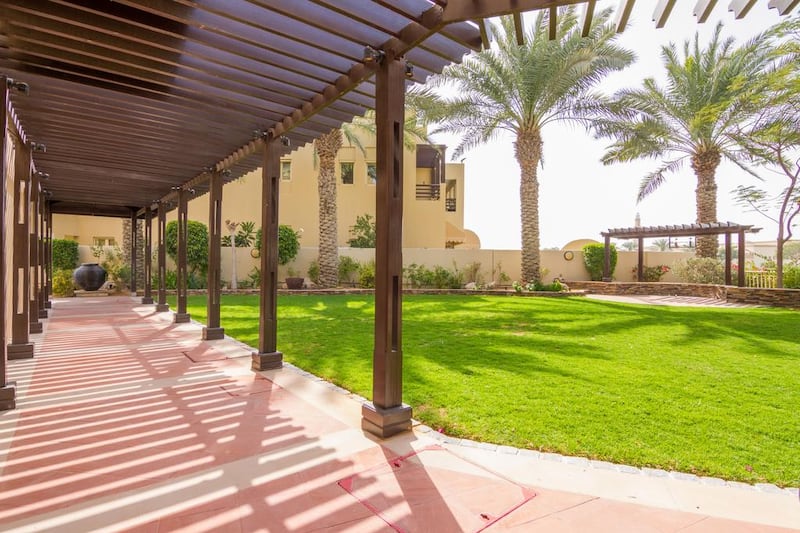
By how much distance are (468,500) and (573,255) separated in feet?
77.2

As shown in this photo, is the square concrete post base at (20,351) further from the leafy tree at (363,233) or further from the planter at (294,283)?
the leafy tree at (363,233)

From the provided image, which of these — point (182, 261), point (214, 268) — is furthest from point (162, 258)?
point (214, 268)

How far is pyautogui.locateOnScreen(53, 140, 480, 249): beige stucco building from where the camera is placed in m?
24.0

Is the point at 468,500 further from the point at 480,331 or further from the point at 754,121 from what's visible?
the point at 754,121

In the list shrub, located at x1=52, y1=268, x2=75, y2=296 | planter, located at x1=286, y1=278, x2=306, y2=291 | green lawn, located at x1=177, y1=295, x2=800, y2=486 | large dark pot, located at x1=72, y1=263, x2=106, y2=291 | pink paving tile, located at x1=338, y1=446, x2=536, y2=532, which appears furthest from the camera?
planter, located at x1=286, y1=278, x2=306, y2=291

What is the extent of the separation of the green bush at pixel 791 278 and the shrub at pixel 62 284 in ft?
84.7

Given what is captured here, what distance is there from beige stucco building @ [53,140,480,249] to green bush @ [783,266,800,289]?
15.5 meters

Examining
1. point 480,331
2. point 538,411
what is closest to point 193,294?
point 480,331

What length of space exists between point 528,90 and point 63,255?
19.1m

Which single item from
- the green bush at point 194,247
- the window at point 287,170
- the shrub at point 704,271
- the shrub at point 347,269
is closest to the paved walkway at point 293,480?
the green bush at point 194,247

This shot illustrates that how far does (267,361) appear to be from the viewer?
235 inches

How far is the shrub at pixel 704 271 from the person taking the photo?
60.2 ft

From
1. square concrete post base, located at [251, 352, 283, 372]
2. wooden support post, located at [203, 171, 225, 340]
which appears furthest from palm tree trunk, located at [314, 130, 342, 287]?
square concrete post base, located at [251, 352, 283, 372]

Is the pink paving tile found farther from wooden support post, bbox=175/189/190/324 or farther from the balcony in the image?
the balcony
